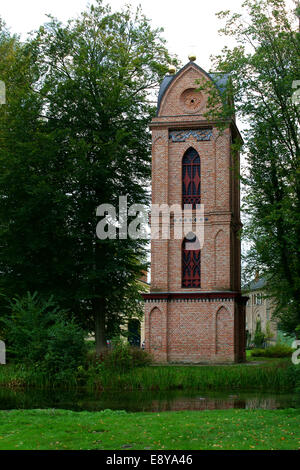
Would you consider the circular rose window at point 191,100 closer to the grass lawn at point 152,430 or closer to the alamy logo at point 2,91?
the alamy logo at point 2,91

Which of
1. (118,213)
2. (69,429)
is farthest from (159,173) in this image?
(69,429)

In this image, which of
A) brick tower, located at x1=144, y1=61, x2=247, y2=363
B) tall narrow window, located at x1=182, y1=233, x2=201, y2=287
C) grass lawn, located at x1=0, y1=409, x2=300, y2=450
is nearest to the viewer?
grass lawn, located at x1=0, y1=409, x2=300, y2=450

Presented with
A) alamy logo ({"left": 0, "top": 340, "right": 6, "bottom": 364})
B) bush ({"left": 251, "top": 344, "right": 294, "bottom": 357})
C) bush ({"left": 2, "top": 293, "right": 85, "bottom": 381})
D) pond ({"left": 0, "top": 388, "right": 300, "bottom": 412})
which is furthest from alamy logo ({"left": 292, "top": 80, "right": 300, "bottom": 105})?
bush ({"left": 251, "top": 344, "right": 294, "bottom": 357})

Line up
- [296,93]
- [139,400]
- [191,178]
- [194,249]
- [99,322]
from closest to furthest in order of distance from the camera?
1. [139,400]
2. [296,93]
3. [194,249]
4. [191,178]
5. [99,322]

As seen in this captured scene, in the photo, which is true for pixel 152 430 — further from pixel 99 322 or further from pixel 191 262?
pixel 99 322

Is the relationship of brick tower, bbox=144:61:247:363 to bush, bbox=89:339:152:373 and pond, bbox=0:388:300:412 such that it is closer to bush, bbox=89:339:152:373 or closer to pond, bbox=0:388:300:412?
bush, bbox=89:339:152:373

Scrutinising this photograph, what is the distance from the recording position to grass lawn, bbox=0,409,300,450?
Result: 27.8ft

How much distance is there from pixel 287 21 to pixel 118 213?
11256 millimetres

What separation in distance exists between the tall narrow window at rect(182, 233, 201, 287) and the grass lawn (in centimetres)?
1310

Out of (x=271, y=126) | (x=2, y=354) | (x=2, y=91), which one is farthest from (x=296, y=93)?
(x=2, y=354)

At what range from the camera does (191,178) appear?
86.2 feet

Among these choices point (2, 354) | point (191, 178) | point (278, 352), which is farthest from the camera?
point (278, 352)

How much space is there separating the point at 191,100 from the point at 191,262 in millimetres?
7514
